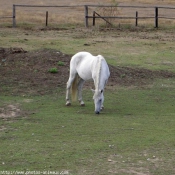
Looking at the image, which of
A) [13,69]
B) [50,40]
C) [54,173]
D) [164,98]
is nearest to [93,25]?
[50,40]

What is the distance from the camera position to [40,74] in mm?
16969

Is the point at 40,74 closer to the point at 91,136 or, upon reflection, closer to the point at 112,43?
the point at 91,136

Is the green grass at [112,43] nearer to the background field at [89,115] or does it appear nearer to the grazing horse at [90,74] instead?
the background field at [89,115]

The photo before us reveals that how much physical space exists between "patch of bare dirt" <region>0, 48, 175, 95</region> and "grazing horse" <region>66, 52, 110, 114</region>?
4.64 ft

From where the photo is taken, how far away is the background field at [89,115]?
8398 millimetres

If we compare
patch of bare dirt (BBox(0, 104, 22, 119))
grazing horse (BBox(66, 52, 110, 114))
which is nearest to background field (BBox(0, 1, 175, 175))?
patch of bare dirt (BBox(0, 104, 22, 119))

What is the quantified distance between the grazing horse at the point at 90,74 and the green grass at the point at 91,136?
32 cm

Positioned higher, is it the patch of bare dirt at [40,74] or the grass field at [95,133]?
the patch of bare dirt at [40,74]

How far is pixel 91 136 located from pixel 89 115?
7.52 ft

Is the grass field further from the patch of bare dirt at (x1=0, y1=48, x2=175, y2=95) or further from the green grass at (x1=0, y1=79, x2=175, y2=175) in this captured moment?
the patch of bare dirt at (x1=0, y1=48, x2=175, y2=95)

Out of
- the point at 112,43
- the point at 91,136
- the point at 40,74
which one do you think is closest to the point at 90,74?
the point at 91,136

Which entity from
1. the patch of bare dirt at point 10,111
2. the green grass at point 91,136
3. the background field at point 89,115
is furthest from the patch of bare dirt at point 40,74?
the patch of bare dirt at point 10,111

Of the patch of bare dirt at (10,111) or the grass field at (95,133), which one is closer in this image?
the grass field at (95,133)

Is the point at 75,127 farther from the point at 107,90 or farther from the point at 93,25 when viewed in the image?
the point at 93,25
